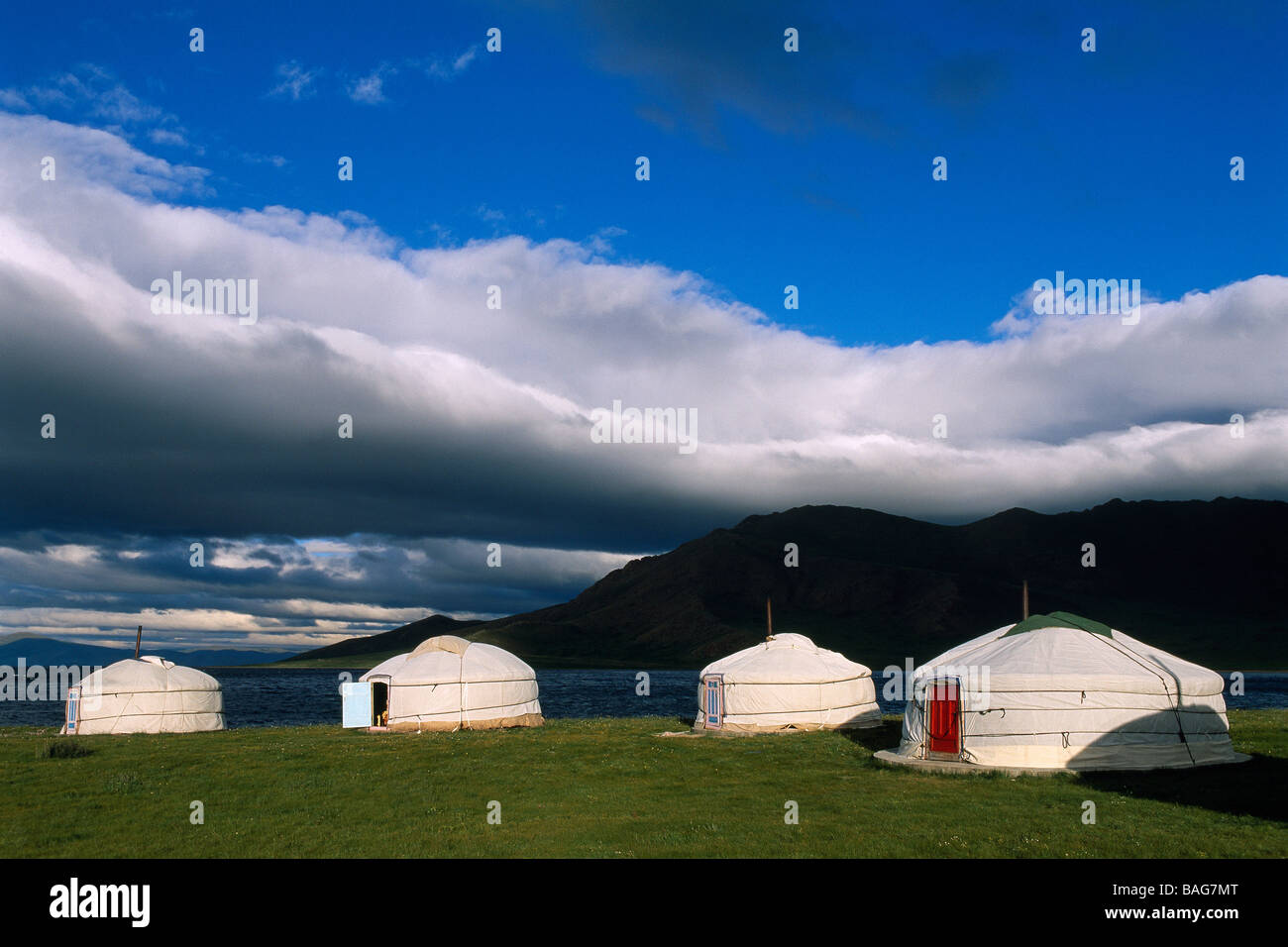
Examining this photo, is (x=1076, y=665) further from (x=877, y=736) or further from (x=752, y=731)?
(x=752, y=731)

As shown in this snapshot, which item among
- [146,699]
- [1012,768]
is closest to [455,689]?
[146,699]

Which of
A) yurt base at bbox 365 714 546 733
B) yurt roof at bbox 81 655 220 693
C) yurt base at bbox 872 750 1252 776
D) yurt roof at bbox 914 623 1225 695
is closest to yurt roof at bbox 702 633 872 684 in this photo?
yurt base at bbox 365 714 546 733

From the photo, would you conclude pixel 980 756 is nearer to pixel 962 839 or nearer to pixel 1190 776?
pixel 1190 776

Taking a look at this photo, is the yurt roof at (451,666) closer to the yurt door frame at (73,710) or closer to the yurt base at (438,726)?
the yurt base at (438,726)

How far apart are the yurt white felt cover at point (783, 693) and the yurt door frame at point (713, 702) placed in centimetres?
4

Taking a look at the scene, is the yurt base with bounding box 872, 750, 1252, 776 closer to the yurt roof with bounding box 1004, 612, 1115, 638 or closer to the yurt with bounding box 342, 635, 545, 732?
the yurt roof with bounding box 1004, 612, 1115, 638

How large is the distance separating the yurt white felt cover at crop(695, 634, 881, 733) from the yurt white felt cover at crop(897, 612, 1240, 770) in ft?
29.5

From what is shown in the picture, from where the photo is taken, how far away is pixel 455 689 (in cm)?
3017

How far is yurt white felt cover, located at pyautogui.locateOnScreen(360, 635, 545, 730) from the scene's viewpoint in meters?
29.9

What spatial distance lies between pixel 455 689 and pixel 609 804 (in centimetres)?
1630
